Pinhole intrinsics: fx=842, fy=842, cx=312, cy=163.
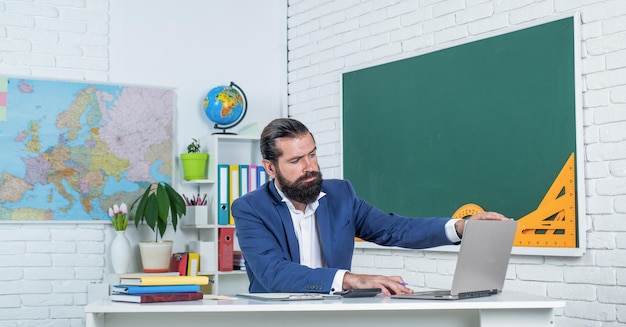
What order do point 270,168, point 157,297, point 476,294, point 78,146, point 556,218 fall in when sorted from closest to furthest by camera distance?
point 157,297 < point 476,294 < point 270,168 < point 556,218 < point 78,146

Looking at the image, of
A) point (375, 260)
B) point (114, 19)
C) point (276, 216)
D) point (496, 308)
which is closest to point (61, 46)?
point (114, 19)

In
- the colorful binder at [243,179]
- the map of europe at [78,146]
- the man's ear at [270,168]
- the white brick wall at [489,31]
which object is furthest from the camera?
the colorful binder at [243,179]

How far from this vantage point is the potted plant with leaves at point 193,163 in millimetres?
5121

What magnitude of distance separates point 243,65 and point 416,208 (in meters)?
1.75

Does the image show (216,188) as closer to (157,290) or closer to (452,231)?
(452,231)

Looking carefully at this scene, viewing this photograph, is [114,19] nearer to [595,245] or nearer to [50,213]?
[50,213]

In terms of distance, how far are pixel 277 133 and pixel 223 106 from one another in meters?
2.10

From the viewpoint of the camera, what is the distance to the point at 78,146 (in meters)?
4.94

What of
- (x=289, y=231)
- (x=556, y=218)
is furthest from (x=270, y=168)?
(x=556, y=218)

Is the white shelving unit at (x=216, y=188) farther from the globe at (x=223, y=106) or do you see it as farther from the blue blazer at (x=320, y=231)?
the blue blazer at (x=320, y=231)

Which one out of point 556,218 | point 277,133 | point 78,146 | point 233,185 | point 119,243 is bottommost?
point 119,243

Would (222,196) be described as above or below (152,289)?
above

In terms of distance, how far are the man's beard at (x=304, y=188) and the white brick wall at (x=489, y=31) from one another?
1241 mm

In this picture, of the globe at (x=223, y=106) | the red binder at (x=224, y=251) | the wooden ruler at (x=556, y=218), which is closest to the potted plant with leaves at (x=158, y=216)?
the red binder at (x=224, y=251)
